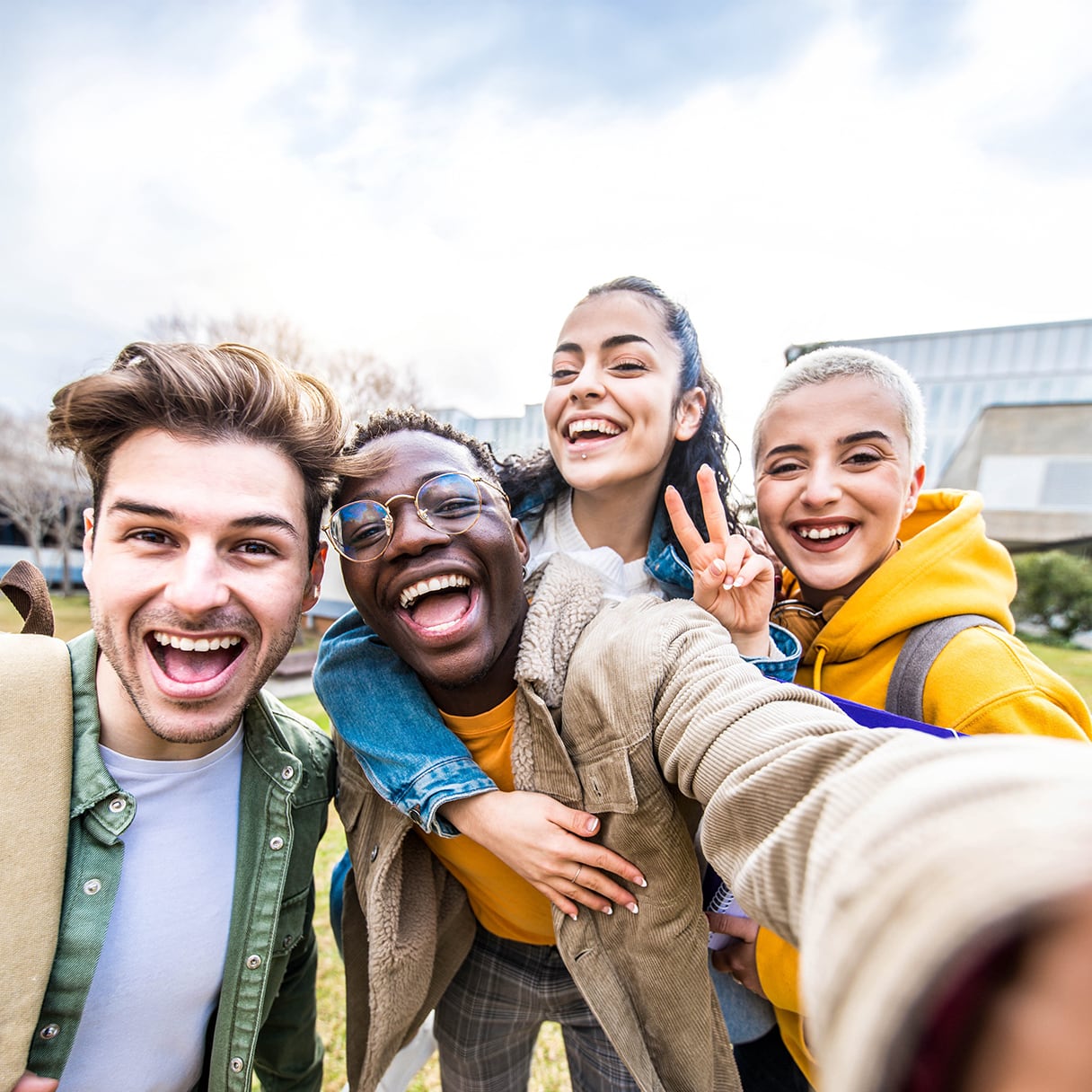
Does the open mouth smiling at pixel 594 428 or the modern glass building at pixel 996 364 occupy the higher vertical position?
the modern glass building at pixel 996 364

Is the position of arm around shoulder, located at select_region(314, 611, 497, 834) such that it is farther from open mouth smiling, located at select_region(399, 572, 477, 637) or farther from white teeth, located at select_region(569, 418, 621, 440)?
white teeth, located at select_region(569, 418, 621, 440)

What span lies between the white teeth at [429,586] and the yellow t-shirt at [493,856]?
0.41 metres

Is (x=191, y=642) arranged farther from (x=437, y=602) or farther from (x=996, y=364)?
(x=996, y=364)

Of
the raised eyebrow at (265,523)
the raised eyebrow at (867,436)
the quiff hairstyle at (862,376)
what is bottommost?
the raised eyebrow at (265,523)

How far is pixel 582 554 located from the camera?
2158mm

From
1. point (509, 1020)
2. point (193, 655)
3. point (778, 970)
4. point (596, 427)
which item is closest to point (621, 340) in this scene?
point (596, 427)

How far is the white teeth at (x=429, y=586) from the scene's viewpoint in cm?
169

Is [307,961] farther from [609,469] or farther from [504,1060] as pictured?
[609,469]

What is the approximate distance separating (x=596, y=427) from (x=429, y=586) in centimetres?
90

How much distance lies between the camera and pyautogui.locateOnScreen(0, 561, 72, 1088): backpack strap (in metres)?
1.28

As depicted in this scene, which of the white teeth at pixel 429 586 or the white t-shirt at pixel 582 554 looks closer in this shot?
the white teeth at pixel 429 586

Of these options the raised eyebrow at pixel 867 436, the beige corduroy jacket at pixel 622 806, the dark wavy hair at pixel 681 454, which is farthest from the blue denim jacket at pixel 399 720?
the raised eyebrow at pixel 867 436

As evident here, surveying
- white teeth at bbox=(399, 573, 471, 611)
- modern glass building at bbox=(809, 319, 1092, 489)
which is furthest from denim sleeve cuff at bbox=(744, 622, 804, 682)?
modern glass building at bbox=(809, 319, 1092, 489)

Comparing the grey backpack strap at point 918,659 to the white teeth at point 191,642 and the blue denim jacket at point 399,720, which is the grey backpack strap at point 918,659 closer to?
the blue denim jacket at point 399,720
